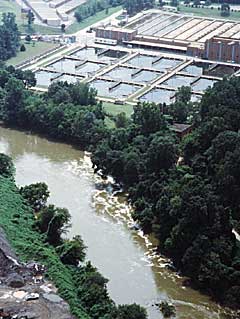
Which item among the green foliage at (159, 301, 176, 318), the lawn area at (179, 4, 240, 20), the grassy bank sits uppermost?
the lawn area at (179, 4, 240, 20)

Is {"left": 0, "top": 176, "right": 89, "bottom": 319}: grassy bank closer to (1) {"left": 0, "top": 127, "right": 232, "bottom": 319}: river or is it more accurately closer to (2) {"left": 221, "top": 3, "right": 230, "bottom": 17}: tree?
(1) {"left": 0, "top": 127, "right": 232, "bottom": 319}: river

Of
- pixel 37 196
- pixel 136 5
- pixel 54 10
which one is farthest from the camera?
pixel 54 10

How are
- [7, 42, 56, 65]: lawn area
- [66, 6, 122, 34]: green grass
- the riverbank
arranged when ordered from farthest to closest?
[66, 6, 122, 34]: green grass → [7, 42, 56, 65]: lawn area → the riverbank

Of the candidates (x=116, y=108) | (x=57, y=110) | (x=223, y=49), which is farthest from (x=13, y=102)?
(x=223, y=49)

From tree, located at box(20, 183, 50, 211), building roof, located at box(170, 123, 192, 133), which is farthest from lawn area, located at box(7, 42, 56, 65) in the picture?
tree, located at box(20, 183, 50, 211)

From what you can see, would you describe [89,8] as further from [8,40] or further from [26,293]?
[26,293]

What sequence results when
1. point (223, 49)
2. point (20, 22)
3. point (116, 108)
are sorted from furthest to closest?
1. point (20, 22)
2. point (223, 49)
3. point (116, 108)
